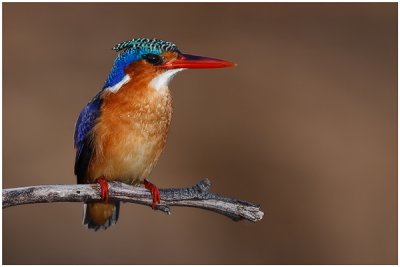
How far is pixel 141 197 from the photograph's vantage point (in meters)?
2.45

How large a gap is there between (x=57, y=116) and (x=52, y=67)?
15.6 inches

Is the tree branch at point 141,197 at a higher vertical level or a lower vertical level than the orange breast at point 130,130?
lower

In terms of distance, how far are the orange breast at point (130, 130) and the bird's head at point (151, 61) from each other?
0.04 metres

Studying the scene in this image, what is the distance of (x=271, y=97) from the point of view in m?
5.79

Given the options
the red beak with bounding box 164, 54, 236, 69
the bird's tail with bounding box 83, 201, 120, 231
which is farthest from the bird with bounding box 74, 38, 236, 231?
the bird's tail with bounding box 83, 201, 120, 231

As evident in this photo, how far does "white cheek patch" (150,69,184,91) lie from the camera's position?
2.49m

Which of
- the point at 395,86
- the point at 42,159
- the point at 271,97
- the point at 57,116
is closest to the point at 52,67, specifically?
the point at 57,116

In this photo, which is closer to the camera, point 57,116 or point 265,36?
point 57,116

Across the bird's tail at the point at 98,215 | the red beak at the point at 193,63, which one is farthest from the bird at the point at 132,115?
the bird's tail at the point at 98,215

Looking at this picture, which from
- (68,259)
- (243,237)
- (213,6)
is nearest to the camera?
(68,259)

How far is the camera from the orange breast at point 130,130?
2521 millimetres

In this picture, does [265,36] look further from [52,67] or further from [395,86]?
[52,67]

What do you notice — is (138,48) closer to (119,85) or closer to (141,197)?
(119,85)

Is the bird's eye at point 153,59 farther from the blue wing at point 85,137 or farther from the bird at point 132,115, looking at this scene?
the blue wing at point 85,137
